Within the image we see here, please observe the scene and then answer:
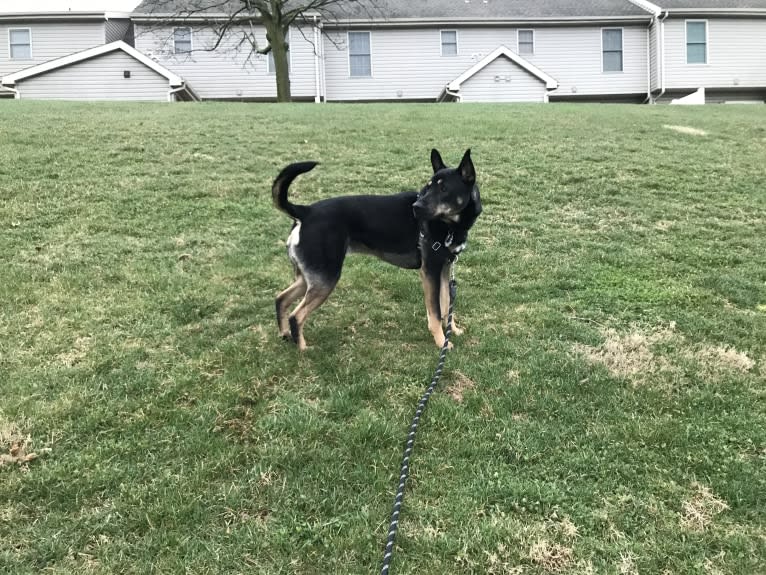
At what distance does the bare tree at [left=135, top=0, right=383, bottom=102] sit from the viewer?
21.3 metres

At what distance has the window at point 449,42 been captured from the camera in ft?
77.8

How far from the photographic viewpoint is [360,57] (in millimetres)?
23734

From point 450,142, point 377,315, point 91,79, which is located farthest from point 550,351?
point 91,79

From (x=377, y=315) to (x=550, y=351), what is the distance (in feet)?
4.62

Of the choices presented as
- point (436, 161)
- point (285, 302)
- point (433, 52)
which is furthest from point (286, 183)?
point (433, 52)

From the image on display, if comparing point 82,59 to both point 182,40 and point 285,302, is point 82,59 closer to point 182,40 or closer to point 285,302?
point 182,40

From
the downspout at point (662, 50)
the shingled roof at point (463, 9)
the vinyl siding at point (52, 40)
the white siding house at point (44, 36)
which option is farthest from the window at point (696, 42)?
the vinyl siding at point (52, 40)

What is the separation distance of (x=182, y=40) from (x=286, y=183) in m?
22.7

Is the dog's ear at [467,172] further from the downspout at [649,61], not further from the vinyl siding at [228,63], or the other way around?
the downspout at [649,61]

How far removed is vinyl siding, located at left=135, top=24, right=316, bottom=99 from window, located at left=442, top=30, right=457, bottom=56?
18.2 feet

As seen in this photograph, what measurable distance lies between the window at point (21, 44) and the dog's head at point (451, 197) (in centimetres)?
2504

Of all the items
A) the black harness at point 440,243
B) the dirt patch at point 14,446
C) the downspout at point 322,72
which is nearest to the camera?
the dirt patch at point 14,446

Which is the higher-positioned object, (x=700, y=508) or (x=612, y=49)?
(x=612, y=49)

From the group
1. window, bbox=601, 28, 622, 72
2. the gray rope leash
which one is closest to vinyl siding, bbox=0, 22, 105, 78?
window, bbox=601, 28, 622, 72
